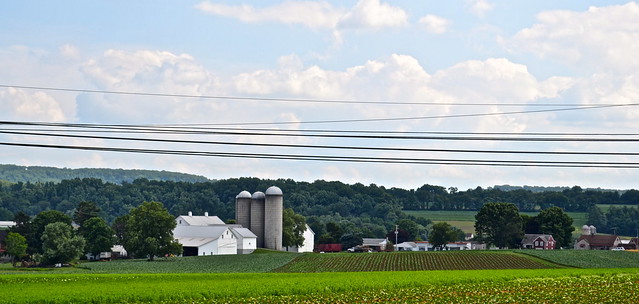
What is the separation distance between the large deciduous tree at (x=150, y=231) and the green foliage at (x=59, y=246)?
25.1 feet

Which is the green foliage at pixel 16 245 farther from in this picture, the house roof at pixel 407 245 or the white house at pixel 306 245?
the house roof at pixel 407 245

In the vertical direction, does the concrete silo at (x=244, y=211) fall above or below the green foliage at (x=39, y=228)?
above

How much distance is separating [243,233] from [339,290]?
85802mm

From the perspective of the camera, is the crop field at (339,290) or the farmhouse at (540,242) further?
the farmhouse at (540,242)

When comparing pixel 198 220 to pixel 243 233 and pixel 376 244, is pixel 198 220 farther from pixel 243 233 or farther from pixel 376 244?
pixel 376 244

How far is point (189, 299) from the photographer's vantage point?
5078cm

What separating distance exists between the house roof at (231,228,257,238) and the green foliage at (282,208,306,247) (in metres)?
10.8

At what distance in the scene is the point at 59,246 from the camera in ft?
371

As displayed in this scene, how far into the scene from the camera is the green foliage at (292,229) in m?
156

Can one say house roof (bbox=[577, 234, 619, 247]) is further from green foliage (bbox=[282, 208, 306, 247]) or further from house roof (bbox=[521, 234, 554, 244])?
green foliage (bbox=[282, 208, 306, 247])

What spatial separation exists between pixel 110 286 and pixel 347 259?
53601mm

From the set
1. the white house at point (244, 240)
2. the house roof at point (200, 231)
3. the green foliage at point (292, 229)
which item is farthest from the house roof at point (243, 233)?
the green foliage at point (292, 229)

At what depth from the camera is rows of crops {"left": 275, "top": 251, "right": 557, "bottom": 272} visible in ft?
318

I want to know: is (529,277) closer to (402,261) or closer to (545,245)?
(402,261)
